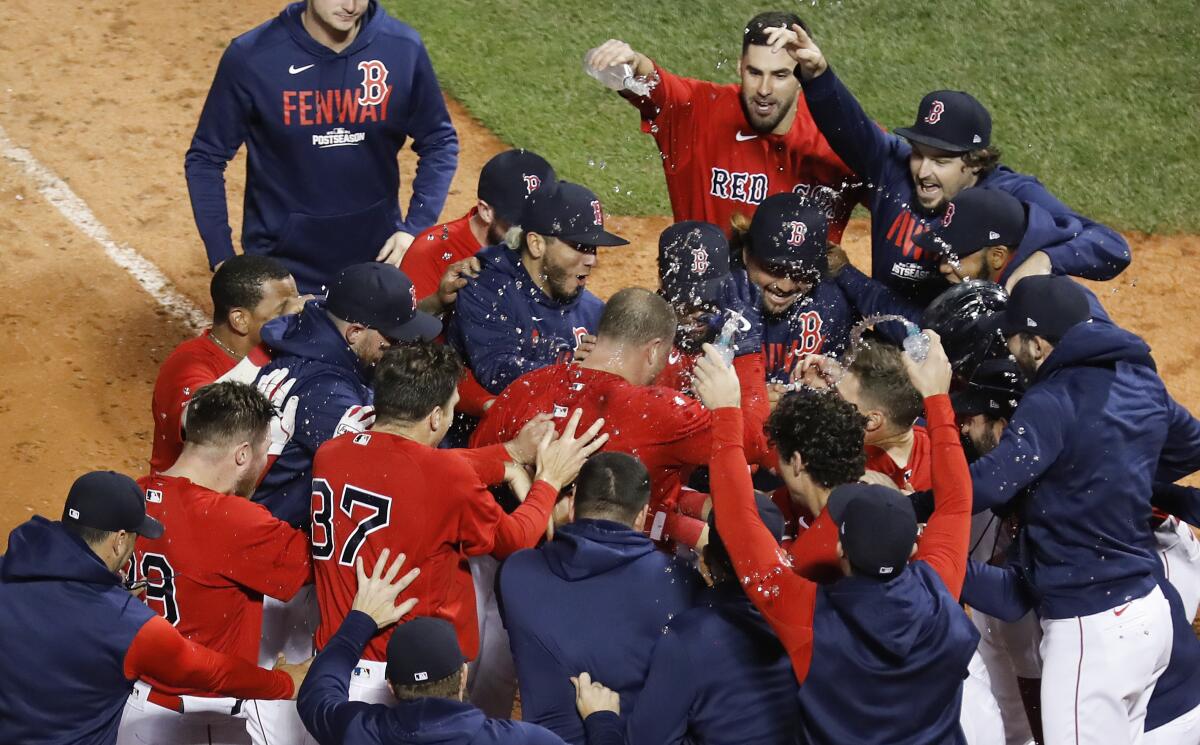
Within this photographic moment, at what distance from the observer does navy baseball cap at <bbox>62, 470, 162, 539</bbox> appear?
4344 mm

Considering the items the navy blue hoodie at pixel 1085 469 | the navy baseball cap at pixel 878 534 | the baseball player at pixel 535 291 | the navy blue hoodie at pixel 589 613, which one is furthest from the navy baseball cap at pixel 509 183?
the navy baseball cap at pixel 878 534

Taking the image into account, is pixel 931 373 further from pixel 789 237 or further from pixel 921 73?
pixel 921 73

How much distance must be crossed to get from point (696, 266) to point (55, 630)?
2748 millimetres

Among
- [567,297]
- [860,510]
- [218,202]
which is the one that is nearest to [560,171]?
[218,202]

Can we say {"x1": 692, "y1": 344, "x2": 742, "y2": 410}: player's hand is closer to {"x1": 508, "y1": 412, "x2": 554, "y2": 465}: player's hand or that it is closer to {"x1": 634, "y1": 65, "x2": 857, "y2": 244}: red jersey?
{"x1": 508, "y1": 412, "x2": 554, "y2": 465}: player's hand

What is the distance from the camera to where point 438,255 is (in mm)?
6527

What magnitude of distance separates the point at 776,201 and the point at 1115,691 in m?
2.27

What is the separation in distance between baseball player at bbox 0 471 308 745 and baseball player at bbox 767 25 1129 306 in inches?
132

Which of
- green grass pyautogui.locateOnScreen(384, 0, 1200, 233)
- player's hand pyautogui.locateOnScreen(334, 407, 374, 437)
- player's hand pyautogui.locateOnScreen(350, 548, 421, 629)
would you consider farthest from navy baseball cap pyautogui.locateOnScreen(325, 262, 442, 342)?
green grass pyautogui.locateOnScreen(384, 0, 1200, 233)

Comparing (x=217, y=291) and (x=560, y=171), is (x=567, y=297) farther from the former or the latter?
(x=560, y=171)

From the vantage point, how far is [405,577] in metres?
4.66

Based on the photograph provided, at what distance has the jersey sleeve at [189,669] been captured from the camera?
4.35 m

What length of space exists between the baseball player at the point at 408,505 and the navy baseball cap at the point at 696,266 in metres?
1.29

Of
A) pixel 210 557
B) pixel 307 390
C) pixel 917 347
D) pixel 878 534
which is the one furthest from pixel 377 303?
pixel 878 534
